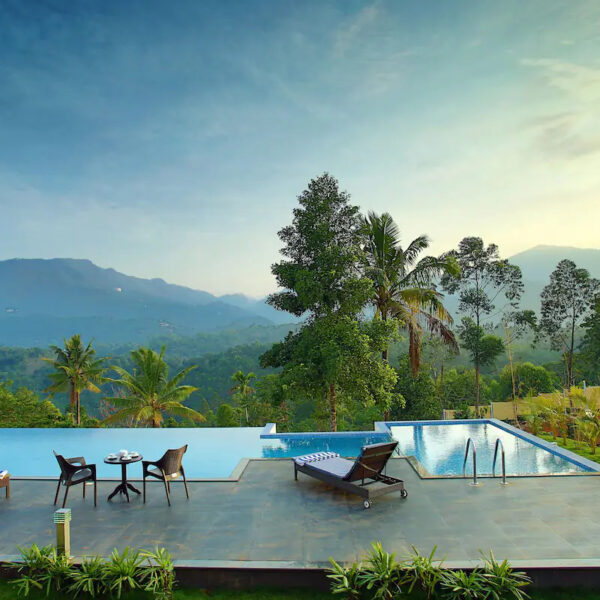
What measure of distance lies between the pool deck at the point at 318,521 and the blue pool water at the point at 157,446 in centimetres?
277

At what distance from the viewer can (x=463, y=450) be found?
33.3 ft

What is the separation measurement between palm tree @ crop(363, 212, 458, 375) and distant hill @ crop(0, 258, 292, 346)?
83552mm

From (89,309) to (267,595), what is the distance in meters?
118

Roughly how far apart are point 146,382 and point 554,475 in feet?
42.1

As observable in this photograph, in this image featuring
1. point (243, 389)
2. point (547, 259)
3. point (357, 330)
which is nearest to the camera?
point (357, 330)

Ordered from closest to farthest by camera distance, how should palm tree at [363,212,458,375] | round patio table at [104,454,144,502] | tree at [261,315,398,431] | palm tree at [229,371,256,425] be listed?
round patio table at [104,454,144,502] < tree at [261,315,398,431] < palm tree at [363,212,458,375] < palm tree at [229,371,256,425]

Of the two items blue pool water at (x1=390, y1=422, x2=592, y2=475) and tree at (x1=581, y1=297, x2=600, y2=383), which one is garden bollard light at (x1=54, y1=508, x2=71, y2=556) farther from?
tree at (x1=581, y1=297, x2=600, y2=383)

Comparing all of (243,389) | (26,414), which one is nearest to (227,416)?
(243,389)

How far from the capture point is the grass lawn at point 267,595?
14.8 ft

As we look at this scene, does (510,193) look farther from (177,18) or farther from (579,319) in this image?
(177,18)

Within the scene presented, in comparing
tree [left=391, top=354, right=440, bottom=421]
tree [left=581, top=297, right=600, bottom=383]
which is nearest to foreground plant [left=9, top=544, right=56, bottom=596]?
tree [left=391, top=354, right=440, bottom=421]

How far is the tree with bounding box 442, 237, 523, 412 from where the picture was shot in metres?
24.5

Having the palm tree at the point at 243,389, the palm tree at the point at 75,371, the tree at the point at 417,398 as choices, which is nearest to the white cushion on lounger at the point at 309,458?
the tree at the point at 417,398

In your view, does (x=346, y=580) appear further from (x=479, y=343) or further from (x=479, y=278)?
(x=479, y=278)
